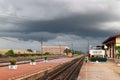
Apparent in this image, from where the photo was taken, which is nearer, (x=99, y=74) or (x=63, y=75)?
(x=99, y=74)

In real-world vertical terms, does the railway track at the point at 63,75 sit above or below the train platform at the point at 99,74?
below

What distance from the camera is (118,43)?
7631cm

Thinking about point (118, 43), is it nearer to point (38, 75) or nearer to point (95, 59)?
point (95, 59)

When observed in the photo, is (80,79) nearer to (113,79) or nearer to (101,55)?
(113,79)

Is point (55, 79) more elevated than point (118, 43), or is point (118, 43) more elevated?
point (118, 43)

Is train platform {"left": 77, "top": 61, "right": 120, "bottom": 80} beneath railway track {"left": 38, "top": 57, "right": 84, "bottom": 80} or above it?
above

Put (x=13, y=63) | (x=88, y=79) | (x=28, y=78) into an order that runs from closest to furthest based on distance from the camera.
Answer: (x=28, y=78) → (x=88, y=79) → (x=13, y=63)

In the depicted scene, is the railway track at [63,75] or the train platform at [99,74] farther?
the railway track at [63,75]

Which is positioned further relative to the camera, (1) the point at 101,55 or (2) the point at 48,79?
(1) the point at 101,55

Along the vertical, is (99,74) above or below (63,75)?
above

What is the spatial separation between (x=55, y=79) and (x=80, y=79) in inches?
140

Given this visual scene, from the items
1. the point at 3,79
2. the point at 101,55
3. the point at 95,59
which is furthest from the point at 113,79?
the point at 101,55

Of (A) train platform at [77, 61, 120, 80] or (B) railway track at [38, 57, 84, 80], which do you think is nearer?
(A) train platform at [77, 61, 120, 80]

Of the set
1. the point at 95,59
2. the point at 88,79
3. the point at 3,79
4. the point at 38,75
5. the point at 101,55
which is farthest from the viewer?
the point at 101,55
